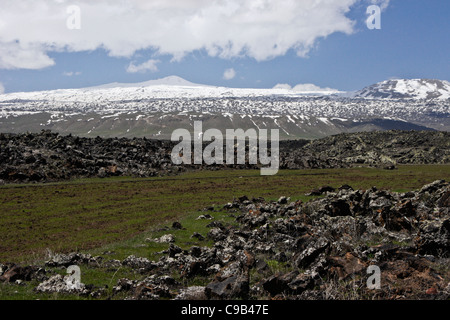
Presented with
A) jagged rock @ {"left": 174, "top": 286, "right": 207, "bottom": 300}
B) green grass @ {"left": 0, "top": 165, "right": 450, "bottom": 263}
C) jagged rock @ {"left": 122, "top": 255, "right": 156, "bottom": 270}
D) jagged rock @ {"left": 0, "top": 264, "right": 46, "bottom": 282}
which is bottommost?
green grass @ {"left": 0, "top": 165, "right": 450, "bottom": 263}

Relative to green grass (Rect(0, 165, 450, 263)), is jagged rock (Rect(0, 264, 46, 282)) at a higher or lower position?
higher

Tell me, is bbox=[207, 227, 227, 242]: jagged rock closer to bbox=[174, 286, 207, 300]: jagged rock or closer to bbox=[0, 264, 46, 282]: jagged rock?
bbox=[174, 286, 207, 300]: jagged rock

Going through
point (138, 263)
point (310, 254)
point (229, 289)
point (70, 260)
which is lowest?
point (138, 263)

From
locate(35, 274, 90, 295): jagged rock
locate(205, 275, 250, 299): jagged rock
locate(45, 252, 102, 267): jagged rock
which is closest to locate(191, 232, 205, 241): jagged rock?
locate(45, 252, 102, 267): jagged rock

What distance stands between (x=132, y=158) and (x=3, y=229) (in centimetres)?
5654

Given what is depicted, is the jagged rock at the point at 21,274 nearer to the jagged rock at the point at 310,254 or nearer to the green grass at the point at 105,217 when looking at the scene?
the green grass at the point at 105,217

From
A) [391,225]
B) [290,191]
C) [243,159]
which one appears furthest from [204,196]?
[243,159]

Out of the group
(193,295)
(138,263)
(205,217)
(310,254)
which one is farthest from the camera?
(205,217)

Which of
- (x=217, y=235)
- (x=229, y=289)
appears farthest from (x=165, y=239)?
(x=229, y=289)

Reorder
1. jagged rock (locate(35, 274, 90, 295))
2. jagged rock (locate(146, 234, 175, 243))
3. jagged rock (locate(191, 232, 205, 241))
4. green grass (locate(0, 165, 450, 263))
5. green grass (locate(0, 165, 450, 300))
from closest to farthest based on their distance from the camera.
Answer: jagged rock (locate(35, 274, 90, 295))
green grass (locate(0, 165, 450, 300))
jagged rock (locate(146, 234, 175, 243))
jagged rock (locate(191, 232, 205, 241))
green grass (locate(0, 165, 450, 263))

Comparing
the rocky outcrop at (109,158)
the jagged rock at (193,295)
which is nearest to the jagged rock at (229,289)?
the jagged rock at (193,295)

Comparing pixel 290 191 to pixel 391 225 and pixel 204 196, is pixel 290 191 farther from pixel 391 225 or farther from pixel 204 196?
pixel 391 225

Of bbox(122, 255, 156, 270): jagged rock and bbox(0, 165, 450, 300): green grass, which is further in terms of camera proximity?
bbox(0, 165, 450, 300): green grass

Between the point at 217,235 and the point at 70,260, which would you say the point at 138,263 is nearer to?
the point at 70,260
